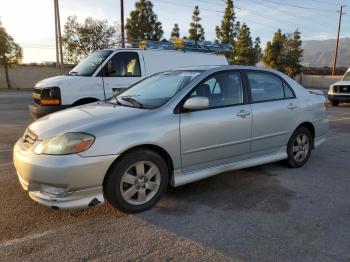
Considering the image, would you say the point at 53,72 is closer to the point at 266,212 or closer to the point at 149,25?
the point at 149,25

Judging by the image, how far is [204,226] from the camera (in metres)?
3.42

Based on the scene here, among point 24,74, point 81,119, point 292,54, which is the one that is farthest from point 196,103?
point 292,54

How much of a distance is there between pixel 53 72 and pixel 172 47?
1038 inches

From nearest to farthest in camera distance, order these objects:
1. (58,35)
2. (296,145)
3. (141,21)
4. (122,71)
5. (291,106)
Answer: (291,106) → (296,145) → (122,71) → (58,35) → (141,21)

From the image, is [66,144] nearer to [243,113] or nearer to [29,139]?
[29,139]

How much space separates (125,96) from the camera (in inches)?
186

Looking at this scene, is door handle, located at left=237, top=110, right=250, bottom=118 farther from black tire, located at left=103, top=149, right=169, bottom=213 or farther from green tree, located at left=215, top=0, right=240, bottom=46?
green tree, located at left=215, top=0, right=240, bottom=46

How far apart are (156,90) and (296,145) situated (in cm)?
240

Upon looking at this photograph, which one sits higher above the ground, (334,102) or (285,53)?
(285,53)

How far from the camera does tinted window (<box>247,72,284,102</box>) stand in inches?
187

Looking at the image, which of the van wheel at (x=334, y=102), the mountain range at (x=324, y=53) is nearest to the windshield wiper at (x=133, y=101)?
the van wheel at (x=334, y=102)

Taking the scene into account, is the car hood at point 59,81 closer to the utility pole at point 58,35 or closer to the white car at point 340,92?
the white car at point 340,92

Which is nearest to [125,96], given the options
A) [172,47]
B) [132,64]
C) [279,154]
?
[279,154]

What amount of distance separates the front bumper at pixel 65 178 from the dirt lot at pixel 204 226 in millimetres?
267
